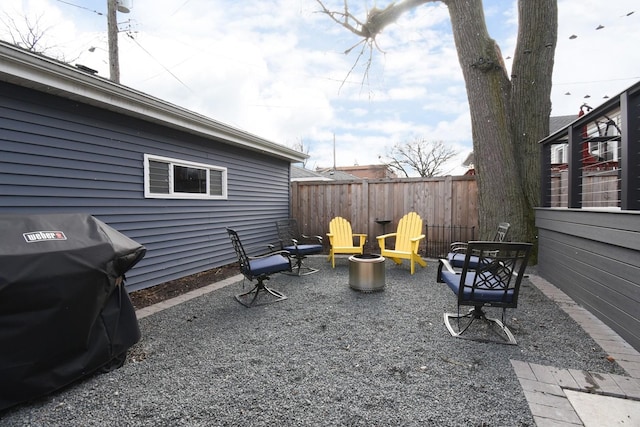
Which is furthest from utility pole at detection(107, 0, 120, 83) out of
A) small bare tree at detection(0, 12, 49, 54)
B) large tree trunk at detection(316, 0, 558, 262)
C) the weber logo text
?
large tree trunk at detection(316, 0, 558, 262)

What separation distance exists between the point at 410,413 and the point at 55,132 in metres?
3.92

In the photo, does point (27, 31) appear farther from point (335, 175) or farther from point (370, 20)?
point (335, 175)

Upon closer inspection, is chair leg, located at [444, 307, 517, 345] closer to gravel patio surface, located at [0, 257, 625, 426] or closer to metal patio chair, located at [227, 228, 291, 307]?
gravel patio surface, located at [0, 257, 625, 426]

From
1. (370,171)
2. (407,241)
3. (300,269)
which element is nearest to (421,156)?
(370,171)

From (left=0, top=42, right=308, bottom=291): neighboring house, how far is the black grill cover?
1.37m

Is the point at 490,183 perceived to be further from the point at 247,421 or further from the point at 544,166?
the point at 247,421

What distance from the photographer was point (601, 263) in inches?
105

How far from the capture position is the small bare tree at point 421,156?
20.8m

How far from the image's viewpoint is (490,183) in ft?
16.7

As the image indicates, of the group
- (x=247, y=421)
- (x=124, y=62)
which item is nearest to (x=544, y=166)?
(x=247, y=421)

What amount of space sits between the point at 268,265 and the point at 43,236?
206cm

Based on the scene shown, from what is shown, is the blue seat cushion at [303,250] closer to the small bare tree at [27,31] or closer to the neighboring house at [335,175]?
the small bare tree at [27,31]

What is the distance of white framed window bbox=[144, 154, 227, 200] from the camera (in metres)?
4.04

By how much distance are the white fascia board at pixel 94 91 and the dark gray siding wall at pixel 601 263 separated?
4.68 m
